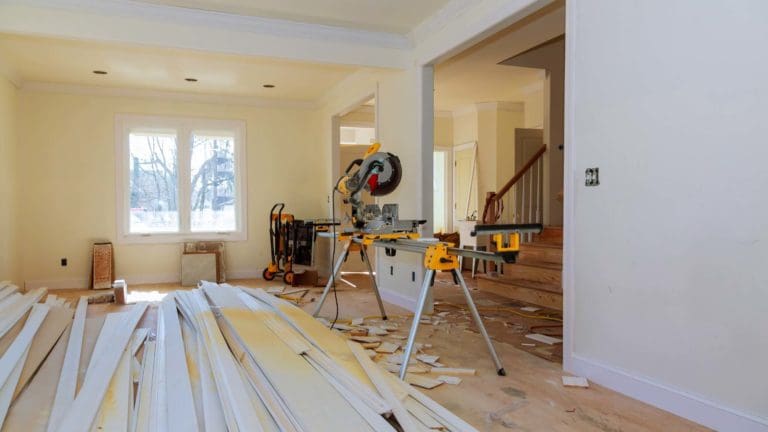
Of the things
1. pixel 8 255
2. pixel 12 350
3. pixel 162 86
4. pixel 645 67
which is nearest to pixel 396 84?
pixel 645 67

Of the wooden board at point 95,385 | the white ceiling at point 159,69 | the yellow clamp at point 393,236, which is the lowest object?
the wooden board at point 95,385

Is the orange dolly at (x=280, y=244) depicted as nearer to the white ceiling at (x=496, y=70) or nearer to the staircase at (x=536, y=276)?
the staircase at (x=536, y=276)

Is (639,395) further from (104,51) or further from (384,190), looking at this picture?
(104,51)

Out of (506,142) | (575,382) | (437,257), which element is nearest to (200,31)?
(437,257)

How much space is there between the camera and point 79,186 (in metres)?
6.98

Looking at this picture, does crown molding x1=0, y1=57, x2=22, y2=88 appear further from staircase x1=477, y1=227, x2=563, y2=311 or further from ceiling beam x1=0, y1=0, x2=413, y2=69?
staircase x1=477, y1=227, x2=563, y2=311

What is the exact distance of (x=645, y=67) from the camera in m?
2.70

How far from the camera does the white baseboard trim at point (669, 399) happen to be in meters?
2.26

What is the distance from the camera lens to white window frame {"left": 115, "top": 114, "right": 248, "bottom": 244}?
281 inches

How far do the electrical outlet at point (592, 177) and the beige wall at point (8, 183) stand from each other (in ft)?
20.6

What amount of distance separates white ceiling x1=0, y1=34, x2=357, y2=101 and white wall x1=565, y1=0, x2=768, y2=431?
9.75ft

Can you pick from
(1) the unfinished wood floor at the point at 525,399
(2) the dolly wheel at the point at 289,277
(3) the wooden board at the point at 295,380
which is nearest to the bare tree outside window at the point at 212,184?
(2) the dolly wheel at the point at 289,277

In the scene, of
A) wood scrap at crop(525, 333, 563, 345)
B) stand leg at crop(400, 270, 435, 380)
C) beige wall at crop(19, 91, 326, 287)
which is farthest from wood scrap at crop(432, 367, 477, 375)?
beige wall at crop(19, 91, 326, 287)

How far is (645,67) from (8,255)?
703 cm
